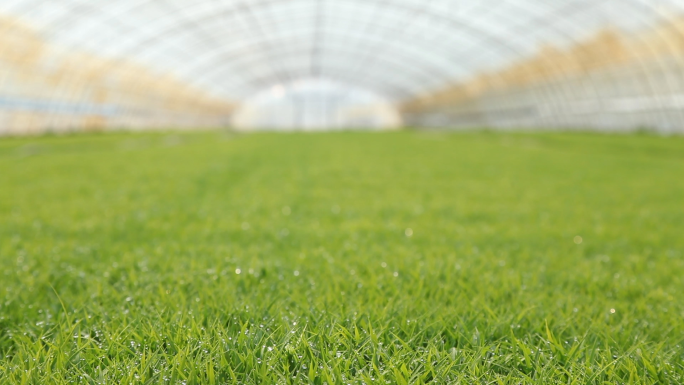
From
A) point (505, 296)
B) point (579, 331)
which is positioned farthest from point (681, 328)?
point (505, 296)

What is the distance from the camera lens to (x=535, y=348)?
1933 mm

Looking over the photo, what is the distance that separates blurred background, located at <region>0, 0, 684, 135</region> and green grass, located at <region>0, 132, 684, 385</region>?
24591 millimetres

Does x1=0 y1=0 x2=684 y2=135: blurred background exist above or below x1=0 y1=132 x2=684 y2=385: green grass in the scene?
above

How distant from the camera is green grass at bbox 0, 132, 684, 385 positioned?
177cm

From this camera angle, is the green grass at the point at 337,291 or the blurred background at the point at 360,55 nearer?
the green grass at the point at 337,291

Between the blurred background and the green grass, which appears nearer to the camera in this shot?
the green grass

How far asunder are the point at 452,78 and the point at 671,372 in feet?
176

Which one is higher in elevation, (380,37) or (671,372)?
(380,37)

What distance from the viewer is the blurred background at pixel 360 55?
2911 cm

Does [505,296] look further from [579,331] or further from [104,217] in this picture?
[104,217]

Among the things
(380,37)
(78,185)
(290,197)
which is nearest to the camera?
(290,197)

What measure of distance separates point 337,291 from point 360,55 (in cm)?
5258

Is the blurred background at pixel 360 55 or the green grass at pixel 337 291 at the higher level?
the blurred background at pixel 360 55

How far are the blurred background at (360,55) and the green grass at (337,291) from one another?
24.6 m
